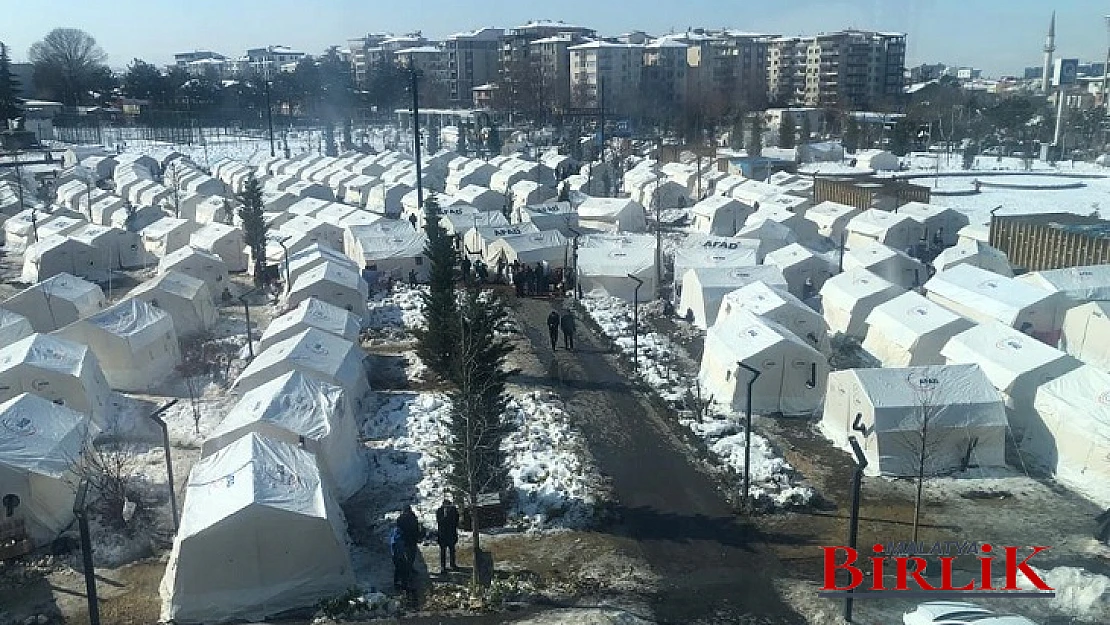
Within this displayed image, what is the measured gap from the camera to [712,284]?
829 inches

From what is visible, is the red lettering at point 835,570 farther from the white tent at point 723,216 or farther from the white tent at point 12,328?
the white tent at point 723,216

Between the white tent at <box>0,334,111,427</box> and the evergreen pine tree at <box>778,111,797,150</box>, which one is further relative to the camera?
the evergreen pine tree at <box>778,111,797,150</box>

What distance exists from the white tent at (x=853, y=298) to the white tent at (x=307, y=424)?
11594 mm

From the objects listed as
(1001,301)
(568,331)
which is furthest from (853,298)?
(568,331)

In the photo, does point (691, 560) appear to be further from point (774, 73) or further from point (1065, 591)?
point (774, 73)

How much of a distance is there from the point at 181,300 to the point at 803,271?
15.7 metres

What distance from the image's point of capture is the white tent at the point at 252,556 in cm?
966

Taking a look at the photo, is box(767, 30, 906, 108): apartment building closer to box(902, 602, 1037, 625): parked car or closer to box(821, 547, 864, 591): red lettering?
box(821, 547, 864, 591): red lettering

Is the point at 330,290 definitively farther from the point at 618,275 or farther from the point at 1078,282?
the point at 1078,282

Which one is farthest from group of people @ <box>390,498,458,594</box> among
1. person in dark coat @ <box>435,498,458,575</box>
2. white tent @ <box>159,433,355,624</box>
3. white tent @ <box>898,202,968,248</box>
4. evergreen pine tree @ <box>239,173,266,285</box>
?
white tent @ <box>898,202,968,248</box>

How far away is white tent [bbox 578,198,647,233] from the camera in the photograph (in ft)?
111

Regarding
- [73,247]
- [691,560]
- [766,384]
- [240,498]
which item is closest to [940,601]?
[691,560]

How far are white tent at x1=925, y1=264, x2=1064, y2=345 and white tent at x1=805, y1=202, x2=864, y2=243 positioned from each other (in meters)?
10.5

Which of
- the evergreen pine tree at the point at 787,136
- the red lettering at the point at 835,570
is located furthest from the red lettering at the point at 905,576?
the evergreen pine tree at the point at 787,136
